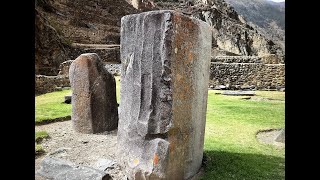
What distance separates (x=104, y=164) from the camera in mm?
3648

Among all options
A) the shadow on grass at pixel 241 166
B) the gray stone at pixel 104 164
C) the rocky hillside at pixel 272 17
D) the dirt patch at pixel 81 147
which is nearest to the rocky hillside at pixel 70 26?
the rocky hillside at pixel 272 17

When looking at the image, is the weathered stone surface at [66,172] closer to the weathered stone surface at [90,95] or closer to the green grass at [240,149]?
the green grass at [240,149]

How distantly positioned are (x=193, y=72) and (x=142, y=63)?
53 cm

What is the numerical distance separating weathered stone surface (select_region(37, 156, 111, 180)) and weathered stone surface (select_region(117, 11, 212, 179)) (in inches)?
12.9

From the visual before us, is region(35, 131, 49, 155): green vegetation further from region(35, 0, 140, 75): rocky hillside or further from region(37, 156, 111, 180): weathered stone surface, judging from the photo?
region(35, 0, 140, 75): rocky hillside

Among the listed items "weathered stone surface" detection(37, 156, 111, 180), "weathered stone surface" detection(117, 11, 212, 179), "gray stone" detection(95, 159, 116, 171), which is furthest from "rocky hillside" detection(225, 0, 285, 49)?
"gray stone" detection(95, 159, 116, 171)

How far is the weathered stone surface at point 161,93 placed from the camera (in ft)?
9.46

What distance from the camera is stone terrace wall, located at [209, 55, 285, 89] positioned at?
1736cm

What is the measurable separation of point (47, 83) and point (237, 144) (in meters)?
9.98

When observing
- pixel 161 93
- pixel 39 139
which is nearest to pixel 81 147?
pixel 39 139

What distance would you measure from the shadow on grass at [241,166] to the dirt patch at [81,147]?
3.51ft
